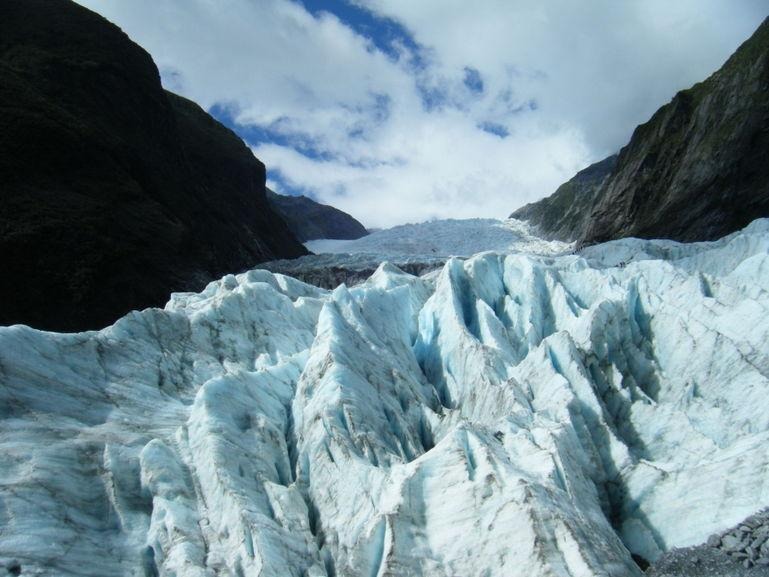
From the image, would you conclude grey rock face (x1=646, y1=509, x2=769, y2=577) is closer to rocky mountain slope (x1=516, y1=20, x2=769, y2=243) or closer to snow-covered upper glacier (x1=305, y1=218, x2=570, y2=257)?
rocky mountain slope (x1=516, y1=20, x2=769, y2=243)

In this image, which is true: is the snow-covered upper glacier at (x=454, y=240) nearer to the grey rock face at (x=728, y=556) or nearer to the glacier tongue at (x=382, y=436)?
the glacier tongue at (x=382, y=436)

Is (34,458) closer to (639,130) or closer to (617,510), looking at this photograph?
(617,510)

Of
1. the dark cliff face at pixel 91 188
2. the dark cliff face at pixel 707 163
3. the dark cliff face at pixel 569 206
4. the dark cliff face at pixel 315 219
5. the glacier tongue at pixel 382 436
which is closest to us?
the glacier tongue at pixel 382 436

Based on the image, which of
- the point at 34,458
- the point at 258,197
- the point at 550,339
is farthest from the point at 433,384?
the point at 258,197

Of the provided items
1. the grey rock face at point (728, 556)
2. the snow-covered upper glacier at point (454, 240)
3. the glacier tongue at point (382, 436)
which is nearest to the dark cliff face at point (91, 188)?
the snow-covered upper glacier at point (454, 240)

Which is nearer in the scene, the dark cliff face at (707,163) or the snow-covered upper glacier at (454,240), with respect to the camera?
the dark cliff face at (707,163)

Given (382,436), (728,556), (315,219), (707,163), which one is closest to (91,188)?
(382,436)
